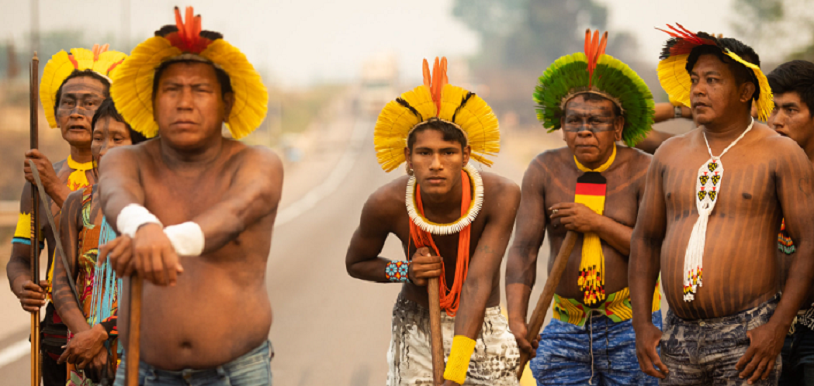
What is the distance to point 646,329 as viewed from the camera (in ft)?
13.3

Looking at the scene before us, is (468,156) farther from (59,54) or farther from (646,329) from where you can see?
(59,54)

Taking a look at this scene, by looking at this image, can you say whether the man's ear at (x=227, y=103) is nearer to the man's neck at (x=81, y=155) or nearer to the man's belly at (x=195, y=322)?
the man's belly at (x=195, y=322)

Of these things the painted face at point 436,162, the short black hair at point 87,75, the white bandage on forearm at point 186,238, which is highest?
the short black hair at point 87,75

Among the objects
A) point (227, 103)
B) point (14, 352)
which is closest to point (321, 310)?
point (14, 352)

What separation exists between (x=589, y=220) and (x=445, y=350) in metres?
1.05

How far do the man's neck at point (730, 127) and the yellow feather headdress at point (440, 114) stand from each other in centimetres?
105

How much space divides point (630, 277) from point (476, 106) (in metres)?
1.15

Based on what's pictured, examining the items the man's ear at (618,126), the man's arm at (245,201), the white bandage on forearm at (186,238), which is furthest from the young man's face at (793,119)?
the white bandage on forearm at (186,238)

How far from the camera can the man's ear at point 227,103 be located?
3514mm

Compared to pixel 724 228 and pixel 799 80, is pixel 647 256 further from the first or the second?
pixel 799 80

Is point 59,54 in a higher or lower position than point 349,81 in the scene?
lower

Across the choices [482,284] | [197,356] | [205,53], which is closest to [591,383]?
[482,284]

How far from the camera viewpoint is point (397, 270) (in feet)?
14.3

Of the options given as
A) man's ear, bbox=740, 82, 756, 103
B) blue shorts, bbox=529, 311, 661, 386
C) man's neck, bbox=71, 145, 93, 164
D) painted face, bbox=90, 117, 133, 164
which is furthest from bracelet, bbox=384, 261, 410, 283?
man's neck, bbox=71, 145, 93, 164
